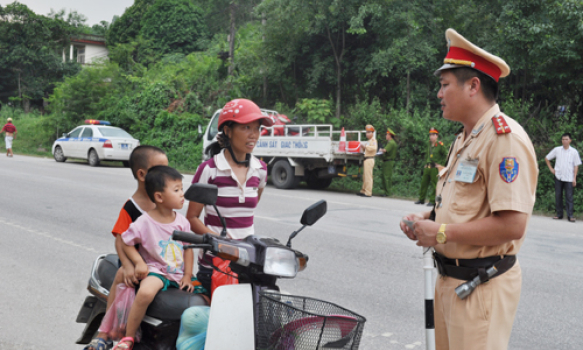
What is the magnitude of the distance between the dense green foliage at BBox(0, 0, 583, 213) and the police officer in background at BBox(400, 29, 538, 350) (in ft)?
41.5

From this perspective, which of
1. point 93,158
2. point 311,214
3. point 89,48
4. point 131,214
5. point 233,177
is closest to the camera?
point 311,214

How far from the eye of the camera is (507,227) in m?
2.15

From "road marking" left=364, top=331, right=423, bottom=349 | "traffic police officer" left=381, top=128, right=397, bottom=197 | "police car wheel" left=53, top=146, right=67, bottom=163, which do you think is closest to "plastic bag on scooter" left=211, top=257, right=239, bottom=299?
"road marking" left=364, top=331, right=423, bottom=349

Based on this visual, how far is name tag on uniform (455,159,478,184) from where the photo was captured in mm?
2250

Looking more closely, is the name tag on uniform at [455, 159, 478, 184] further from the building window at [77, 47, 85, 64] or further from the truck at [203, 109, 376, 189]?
the building window at [77, 47, 85, 64]

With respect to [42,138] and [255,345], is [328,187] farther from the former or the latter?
[42,138]

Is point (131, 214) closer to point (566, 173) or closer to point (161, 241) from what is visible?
point (161, 241)

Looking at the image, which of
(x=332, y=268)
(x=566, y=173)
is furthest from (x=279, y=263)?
(x=566, y=173)

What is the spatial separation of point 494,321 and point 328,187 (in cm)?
1500

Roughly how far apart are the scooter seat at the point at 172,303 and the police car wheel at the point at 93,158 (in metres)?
19.7

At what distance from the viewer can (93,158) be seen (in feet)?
70.2

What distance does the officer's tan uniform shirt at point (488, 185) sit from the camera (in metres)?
2.14

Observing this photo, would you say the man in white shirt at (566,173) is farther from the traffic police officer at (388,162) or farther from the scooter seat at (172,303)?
the scooter seat at (172,303)

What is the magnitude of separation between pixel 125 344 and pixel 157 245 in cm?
53
